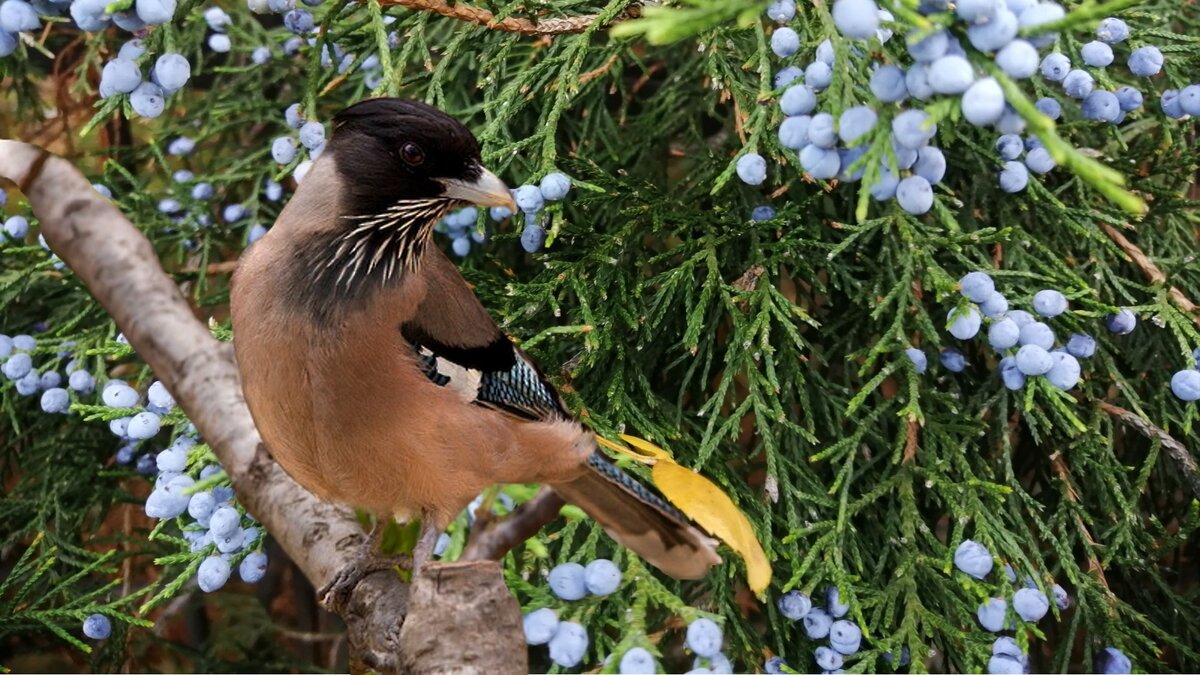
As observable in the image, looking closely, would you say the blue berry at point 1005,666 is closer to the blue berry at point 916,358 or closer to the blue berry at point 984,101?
the blue berry at point 916,358

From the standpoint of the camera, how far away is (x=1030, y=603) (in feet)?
5.59

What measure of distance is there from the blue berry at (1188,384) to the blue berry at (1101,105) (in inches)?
17.8

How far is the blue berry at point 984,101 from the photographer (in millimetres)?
941

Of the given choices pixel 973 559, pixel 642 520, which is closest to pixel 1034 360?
pixel 973 559

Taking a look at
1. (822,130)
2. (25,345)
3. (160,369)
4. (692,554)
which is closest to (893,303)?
(692,554)

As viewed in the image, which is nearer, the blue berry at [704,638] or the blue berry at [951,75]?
the blue berry at [951,75]

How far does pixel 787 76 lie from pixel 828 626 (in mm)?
898

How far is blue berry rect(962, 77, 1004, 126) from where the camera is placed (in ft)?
3.09

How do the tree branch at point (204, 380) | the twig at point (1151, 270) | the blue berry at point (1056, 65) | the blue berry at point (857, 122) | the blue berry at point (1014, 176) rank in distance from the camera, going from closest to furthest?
the blue berry at point (857, 122)
the tree branch at point (204, 380)
the blue berry at point (1056, 65)
the blue berry at point (1014, 176)
the twig at point (1151, 270)

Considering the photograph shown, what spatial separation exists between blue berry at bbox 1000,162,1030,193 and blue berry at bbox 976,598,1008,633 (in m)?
0.69

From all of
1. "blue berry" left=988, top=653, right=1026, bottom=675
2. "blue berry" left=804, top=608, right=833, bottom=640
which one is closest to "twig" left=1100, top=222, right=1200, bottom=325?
"blue berry" left=988, top=653, right=1026, bottom=675

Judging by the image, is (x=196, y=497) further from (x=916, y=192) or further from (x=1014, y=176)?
(x=1014, y=176)

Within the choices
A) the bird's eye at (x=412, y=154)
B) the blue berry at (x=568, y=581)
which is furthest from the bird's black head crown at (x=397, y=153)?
the blue berry at (x=568, y=581)

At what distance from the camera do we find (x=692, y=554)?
1589 millimetres
